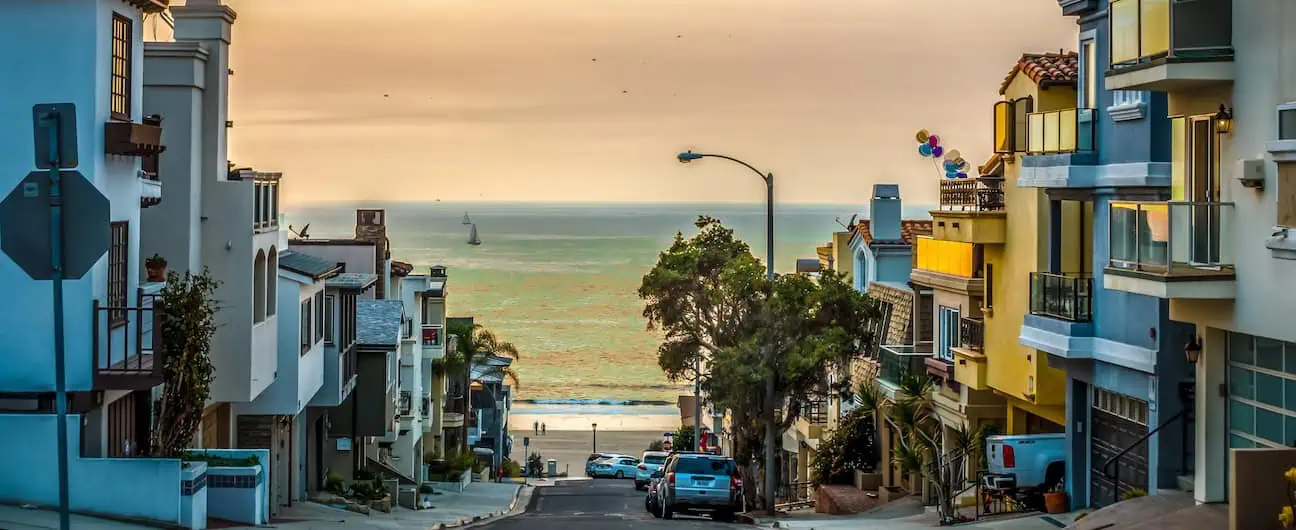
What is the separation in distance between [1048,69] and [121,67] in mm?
17481

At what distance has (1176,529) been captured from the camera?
19.9 meters

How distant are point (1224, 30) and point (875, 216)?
25048 mm

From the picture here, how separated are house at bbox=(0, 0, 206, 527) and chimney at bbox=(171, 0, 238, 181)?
21.1 ft

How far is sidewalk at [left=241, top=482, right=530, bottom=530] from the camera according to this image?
26750mm

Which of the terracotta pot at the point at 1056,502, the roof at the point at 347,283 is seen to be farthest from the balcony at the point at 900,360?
the roof at the point at 347,283

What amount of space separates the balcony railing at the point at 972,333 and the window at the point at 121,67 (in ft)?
61.5

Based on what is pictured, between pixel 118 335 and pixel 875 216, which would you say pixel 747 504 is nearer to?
pixel 875 216

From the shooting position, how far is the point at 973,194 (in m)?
33.6

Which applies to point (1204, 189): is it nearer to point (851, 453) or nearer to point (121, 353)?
point (121, 353)

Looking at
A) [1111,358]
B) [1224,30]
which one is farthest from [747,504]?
[1224,30]

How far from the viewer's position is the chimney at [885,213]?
4409cm

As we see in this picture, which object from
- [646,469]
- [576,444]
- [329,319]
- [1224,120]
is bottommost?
[576,444]

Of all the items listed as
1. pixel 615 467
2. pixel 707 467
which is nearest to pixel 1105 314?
pixel 707 467

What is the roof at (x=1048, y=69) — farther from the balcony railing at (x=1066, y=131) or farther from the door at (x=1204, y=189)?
the door at (x=1204, y=189)
